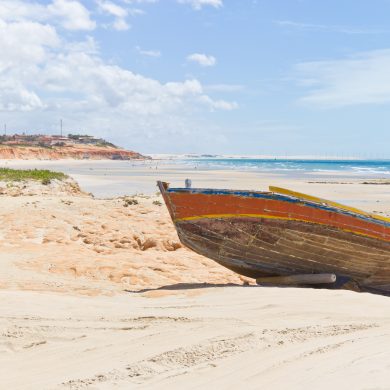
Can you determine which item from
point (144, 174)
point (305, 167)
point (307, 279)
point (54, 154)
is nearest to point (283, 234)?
point (307, 279)

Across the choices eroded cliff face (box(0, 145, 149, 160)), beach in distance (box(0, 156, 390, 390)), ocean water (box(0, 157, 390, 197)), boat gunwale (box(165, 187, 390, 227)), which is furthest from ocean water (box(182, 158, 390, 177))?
beach in distance (box(0, 156, 390, 390))

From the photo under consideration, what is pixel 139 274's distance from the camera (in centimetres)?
732

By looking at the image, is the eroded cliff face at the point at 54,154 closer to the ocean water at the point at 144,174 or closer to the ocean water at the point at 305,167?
the ocean water at the point at 144,174

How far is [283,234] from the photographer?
6.33 m

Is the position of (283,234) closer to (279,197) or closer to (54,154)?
(279,197)

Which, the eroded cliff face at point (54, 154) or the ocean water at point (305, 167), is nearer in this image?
the ocean water at point (305, 167)

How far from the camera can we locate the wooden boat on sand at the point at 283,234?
6.29 m

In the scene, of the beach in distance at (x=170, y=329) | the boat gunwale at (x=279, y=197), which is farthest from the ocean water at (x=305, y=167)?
the beach in distance at (x=170, y=329)

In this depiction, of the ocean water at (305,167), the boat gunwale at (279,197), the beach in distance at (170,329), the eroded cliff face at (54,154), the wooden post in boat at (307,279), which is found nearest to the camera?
the beach in distance at (170,329)

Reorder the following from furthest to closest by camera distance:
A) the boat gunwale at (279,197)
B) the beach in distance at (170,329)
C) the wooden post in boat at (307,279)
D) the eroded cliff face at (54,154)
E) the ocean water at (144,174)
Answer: the eroded cliff face at (54,154)
the ocean water at (144,174)
the wooden post in boat at (307,279)
the boat gunwale at (279,197)
the beach in distance at (170,329)

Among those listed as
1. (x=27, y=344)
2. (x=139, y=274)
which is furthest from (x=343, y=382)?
(x=139, y=274)

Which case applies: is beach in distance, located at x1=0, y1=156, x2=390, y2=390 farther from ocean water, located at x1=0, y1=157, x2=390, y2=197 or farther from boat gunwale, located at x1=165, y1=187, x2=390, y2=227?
ocean water, located at x1=0, y1=157, x2=390, y2=197

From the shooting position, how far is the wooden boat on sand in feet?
20.6

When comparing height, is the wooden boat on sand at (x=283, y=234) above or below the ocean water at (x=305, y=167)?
below
